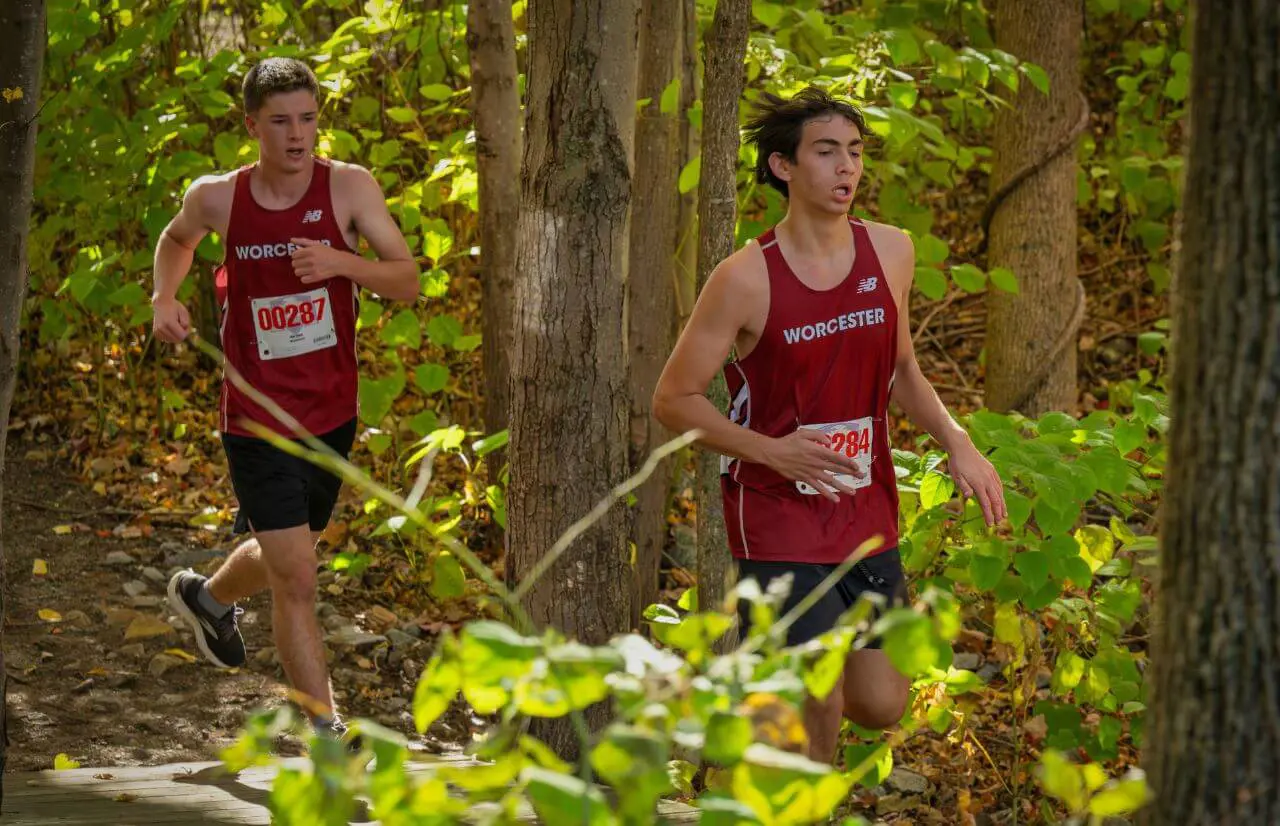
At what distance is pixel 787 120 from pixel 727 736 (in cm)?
238

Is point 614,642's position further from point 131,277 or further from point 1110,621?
point 131,277

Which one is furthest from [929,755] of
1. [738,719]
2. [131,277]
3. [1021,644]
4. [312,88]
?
[131,277]

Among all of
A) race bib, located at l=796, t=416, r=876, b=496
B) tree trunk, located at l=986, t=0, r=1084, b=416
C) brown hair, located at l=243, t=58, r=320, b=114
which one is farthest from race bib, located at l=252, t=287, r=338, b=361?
tree trunk, located at l=986, t=0, r=1084, b=416

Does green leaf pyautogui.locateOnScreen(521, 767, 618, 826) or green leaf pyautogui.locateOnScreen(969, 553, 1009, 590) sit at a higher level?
green leaf pyautogui.locateOnScreen(521, 767, 618, 826)

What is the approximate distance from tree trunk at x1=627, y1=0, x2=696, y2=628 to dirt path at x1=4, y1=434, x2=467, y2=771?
1023 mm

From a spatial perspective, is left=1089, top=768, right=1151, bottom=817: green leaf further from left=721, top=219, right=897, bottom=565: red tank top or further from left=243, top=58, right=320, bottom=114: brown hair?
left=243, top=58, right=320, bottom=114: brown hair

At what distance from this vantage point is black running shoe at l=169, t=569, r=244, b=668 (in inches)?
200

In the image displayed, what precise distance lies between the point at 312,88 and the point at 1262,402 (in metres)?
3.26

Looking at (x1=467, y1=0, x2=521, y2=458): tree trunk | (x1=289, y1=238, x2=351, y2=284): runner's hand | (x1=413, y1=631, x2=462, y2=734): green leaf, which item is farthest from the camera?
(x1=467, y1=0, x2=521, y2=458): tree trunk

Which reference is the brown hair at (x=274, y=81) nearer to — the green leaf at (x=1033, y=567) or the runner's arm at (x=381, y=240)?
the runner's arm at (x=381, y=240)

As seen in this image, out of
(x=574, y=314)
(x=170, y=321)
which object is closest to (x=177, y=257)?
(x=170, y=321)

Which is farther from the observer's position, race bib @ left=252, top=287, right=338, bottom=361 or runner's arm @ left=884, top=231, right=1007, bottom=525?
race bib @ left=252, top=287, right=338, bottom=361

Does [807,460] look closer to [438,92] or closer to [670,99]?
[670,99]

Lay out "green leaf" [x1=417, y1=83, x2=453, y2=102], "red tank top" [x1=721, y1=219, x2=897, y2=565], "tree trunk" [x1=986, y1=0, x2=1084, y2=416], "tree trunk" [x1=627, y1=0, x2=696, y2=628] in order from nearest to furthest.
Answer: "red tank top" [x1=721, y1=219, x2=897, y2=565]
"tree trunk" [x1=627, y1=0, x2=696, y2=628]
"green leaf" [x1=417, y1=83, x2=453, y2=102]
"tree trunk" [x1=986, y1=0, x2=1084, y2=416]
